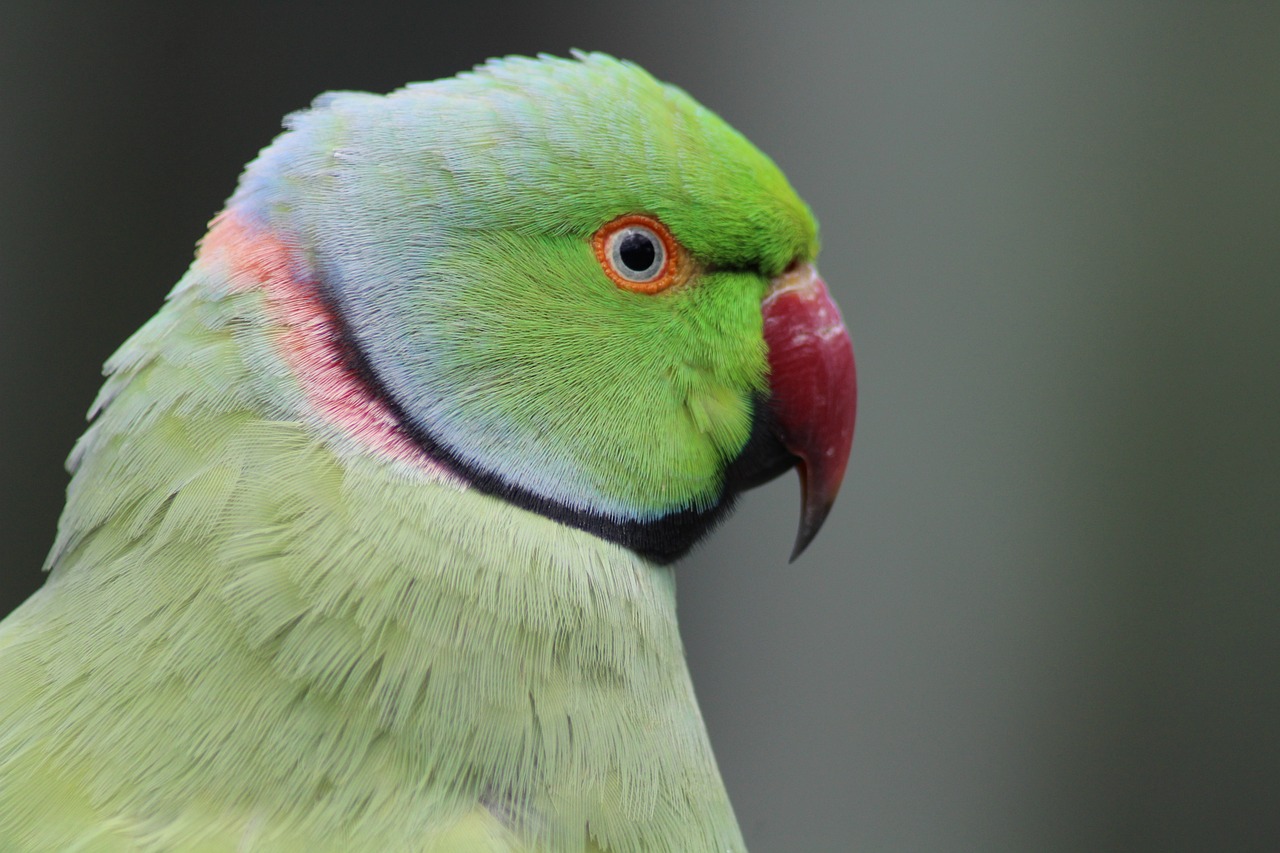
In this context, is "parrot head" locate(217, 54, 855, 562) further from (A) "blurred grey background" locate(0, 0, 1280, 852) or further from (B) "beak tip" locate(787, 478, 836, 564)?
(A) "blurred grey background" locate(0, 0, 1280, 852)

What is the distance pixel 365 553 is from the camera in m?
1.07

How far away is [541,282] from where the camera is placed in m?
1.18

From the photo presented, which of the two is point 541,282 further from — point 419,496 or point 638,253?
point 419,496

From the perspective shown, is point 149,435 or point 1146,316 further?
point 1146,316

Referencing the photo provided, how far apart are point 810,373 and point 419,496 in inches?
18.7

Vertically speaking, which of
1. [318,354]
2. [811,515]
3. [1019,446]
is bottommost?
[1019,446]

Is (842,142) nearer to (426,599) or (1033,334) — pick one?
(1033,334)

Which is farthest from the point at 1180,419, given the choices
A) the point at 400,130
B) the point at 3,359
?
the point at 3,359

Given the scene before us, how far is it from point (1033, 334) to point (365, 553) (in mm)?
2782

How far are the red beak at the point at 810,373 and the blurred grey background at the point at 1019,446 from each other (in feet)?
6.57

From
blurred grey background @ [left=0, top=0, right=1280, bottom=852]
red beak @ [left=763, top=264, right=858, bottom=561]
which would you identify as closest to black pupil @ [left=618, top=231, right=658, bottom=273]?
red beak @ [left=763, top=264, right=858, bottom=561]

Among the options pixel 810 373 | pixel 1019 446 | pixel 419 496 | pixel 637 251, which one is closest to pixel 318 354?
pixel 419 496

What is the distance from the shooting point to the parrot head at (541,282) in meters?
1.13

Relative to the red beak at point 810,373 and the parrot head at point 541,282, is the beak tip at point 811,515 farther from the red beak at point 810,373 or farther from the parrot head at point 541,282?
the parrot head at point 541,282
